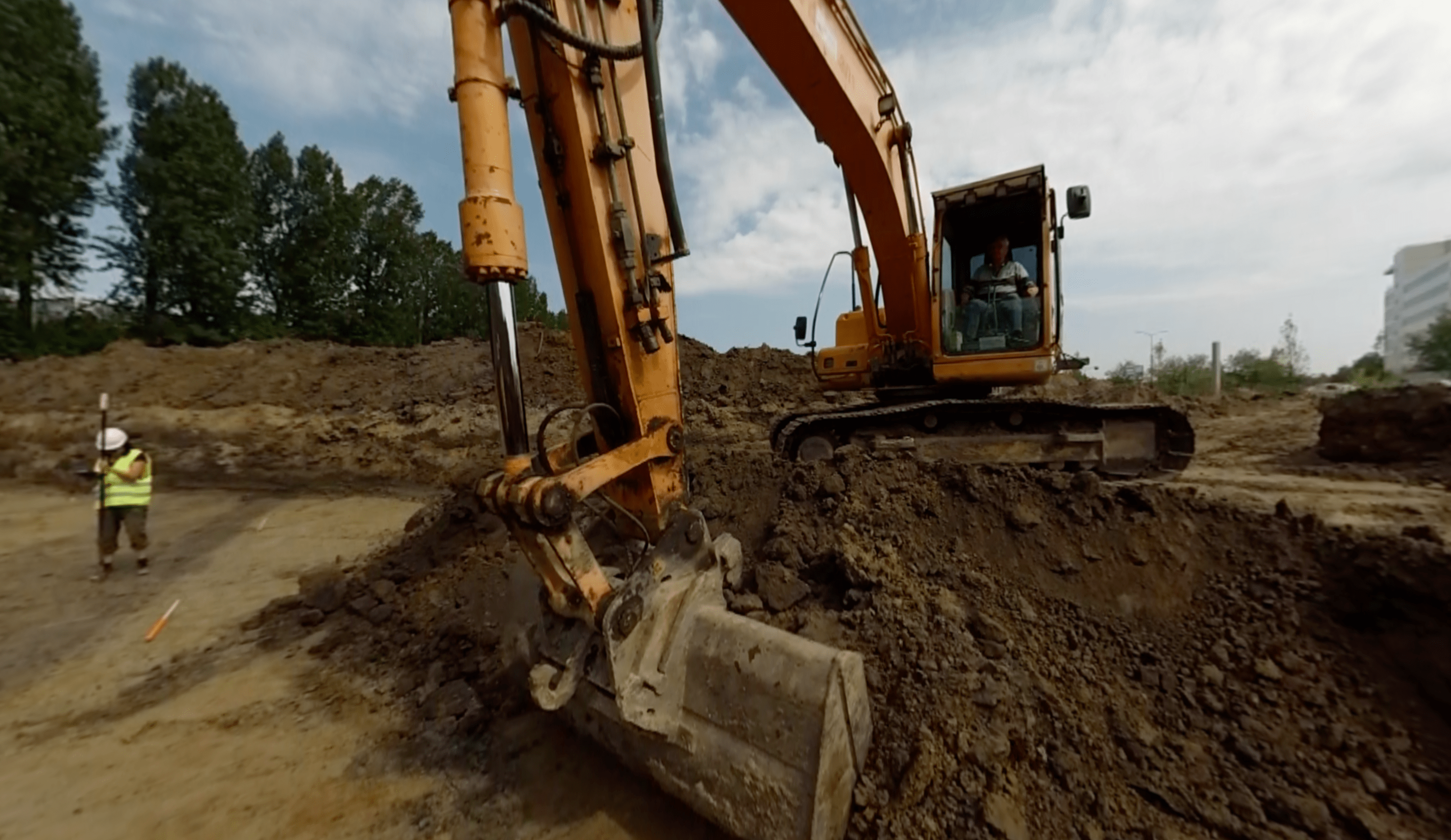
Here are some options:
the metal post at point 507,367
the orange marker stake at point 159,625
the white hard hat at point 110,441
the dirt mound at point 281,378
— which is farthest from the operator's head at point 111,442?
the metal post at point 507,367

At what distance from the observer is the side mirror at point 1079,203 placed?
14.7 ft

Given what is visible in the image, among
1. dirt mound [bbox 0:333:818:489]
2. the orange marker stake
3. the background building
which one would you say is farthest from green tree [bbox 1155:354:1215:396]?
the background building

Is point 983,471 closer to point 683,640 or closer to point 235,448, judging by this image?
point 683,640

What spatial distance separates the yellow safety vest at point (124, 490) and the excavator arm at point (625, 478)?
6.47m

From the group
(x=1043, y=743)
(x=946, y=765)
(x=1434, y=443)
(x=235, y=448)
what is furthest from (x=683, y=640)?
(x=235, y=448)

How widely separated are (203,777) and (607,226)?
315 centimetres

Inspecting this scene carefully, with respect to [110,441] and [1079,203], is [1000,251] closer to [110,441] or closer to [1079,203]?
[1079,203]

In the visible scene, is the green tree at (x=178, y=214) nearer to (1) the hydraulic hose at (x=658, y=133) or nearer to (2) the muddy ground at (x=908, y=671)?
(2) the muddy ground at (x=908, y=671)

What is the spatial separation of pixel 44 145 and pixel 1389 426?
28.2 metres

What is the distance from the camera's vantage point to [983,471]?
13.5 feet

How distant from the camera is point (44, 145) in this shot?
17.7 metres

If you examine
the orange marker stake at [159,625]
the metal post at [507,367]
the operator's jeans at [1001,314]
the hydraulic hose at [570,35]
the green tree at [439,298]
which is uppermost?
the green tree at [439,298]

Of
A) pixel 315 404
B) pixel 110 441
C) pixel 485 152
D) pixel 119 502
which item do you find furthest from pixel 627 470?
pixel 315 404

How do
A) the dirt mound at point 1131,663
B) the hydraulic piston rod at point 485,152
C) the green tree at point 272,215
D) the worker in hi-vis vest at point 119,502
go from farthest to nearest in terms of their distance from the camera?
the green tree at point 272,215 < the worker in hi-vis vest at point 119,502 < the hydraulic piston rod at point 485,152 < the dirt mound at point 1131,663
